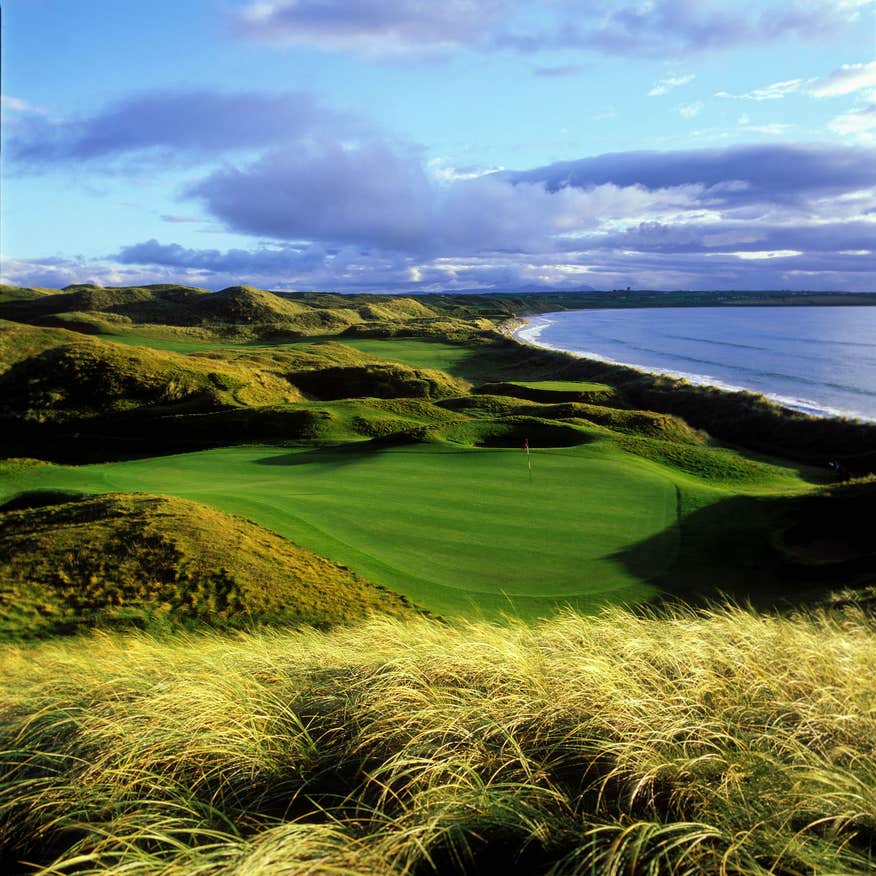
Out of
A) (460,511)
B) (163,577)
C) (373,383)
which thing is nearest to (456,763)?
A: (163,577)

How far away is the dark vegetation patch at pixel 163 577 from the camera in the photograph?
10008 millimetres

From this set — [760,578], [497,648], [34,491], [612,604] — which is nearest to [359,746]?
[497,648]

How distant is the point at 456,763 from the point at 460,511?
36.2 feet

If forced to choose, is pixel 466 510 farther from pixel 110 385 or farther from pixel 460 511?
pixel 110 385

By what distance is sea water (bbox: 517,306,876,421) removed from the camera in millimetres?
58094

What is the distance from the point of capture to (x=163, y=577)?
1106 centimetres

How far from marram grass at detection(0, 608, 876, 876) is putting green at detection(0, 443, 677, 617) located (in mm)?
5532

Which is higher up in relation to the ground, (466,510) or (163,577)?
(466,510)

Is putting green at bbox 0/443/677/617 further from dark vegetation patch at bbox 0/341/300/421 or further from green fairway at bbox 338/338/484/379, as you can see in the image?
green fairway at bbox 338/338/484/379

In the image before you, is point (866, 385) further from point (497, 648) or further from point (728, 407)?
point (497, 648)

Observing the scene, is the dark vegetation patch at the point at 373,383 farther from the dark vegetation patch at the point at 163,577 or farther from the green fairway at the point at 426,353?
the dark vegetation patch at the point at 163,577

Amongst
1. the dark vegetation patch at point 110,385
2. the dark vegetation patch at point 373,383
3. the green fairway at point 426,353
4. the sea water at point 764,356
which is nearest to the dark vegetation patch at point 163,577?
the dark vegetation patch at point 110,385

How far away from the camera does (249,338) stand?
99.0 m

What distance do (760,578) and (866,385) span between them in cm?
6087
